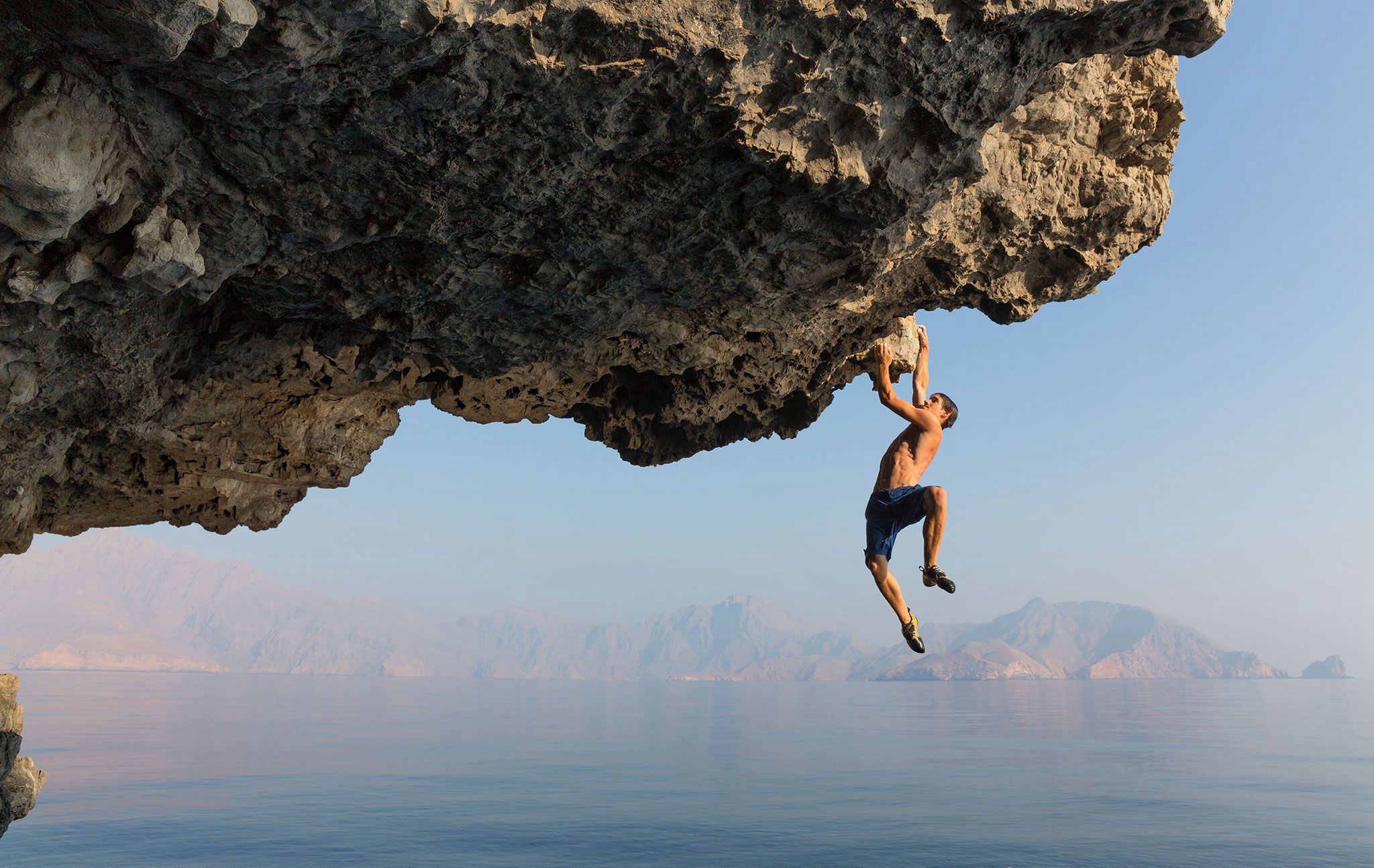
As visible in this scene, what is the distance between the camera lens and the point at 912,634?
30.1 ft

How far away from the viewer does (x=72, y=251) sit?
5.52 meters

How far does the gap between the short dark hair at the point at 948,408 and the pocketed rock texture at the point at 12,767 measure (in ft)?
34.2

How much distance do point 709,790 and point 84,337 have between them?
116ft

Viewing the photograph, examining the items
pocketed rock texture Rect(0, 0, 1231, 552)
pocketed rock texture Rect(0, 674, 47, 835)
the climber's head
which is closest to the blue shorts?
the climber's head

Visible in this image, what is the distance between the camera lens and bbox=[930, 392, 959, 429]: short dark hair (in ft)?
31.6

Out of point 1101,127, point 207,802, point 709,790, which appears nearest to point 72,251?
point 1101,127

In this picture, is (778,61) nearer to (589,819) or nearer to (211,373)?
(211,373)

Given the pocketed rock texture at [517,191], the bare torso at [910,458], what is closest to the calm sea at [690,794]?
the bare torso at [910,458]

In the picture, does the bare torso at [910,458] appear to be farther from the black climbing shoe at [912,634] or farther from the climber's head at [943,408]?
the black climbing shoe at [912,634]

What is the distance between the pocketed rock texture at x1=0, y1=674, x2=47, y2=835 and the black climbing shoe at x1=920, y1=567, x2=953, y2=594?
9.76m

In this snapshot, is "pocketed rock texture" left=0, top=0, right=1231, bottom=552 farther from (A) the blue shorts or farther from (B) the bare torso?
(A) the blue shorts

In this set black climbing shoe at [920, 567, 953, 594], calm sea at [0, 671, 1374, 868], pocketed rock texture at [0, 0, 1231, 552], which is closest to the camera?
pocketed rock texture at [0, 0, 1231, 552]

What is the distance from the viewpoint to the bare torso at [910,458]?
9.43m

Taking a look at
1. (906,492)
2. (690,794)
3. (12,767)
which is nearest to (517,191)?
(906,492)
